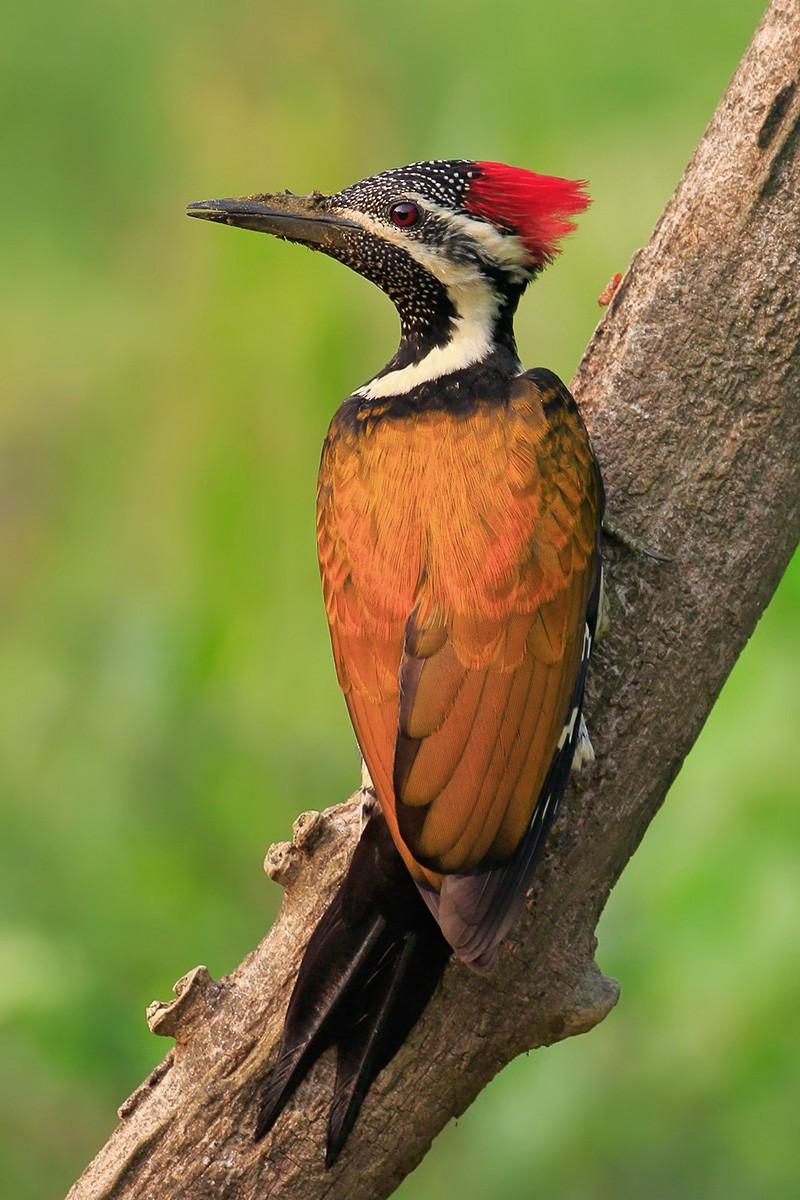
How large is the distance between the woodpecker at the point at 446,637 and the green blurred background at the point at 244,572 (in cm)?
69

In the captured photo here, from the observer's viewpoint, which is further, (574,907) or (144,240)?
(144,240)

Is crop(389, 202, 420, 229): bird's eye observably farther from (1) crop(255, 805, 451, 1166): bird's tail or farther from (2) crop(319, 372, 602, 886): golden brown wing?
(1) crop(255, 805, 451, 1166): bird's tail

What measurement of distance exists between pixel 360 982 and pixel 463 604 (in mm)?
612

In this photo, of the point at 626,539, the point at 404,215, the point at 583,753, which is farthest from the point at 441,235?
the point at 583,753

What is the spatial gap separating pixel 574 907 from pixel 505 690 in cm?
37

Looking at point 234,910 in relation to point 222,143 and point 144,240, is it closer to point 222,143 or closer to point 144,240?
point 222,143

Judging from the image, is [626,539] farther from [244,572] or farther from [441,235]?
[244,572]

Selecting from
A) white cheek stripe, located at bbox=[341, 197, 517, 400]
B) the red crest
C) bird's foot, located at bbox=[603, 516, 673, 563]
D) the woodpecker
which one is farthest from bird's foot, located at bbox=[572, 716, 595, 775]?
the red crest

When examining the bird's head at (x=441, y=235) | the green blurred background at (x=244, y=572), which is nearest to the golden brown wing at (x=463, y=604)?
the bird's head at (x=441, y=235)

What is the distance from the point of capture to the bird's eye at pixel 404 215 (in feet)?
9.42

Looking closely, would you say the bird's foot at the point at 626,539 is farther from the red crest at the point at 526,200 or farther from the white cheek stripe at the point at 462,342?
the red crest at the point at 526,200

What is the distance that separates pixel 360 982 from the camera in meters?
2.52

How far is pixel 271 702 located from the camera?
3.77m

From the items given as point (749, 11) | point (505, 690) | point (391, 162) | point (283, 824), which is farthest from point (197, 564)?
point (749, 11)
